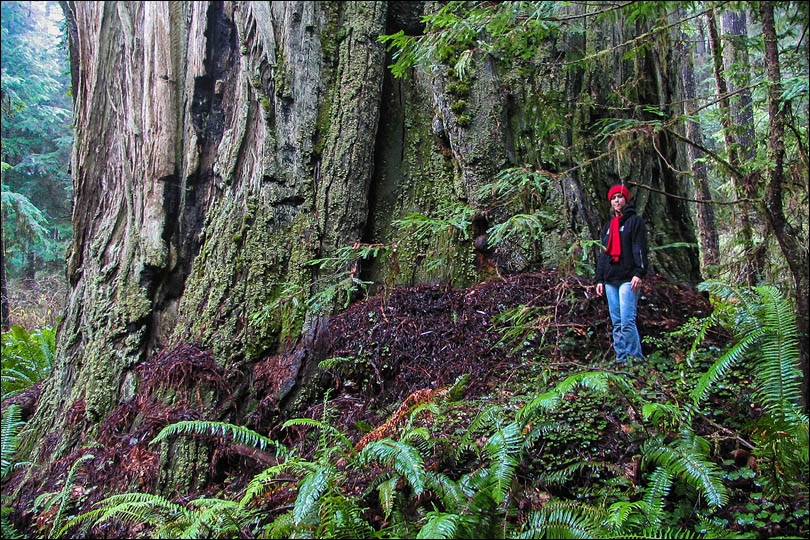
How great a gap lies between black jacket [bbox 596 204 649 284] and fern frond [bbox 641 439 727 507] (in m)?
1.79

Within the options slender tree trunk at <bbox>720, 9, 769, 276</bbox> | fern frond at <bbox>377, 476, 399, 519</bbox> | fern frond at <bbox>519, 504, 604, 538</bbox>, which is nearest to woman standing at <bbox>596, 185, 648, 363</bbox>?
slender tree trunk at <bbox>720, 9, 769, 276</bbox>

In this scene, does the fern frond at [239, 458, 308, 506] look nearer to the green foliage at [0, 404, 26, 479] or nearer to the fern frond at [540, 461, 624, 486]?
the fern frond at [540, 461, 624, 486]

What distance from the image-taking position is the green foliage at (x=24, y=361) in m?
6.63

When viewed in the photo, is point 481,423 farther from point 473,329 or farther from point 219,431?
point 219,431

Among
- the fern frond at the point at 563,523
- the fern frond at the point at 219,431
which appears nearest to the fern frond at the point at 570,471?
the fern frond at the point at 563,523

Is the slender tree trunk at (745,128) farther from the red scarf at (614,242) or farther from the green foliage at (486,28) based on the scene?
the green foliage at (486,28)

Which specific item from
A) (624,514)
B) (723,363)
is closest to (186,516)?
(624,514)

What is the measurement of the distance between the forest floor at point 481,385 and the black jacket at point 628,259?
258mm

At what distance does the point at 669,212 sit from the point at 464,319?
2582 mm

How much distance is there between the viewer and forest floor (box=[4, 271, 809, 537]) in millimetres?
2703

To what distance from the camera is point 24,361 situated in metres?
6.93

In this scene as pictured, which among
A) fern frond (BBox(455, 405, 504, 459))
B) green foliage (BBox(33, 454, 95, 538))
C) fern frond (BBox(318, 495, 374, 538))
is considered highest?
fern frond (BBox(455, 405, 504, 459))

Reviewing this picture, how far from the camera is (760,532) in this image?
213 centimetres

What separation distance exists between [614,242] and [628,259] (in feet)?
0.71
